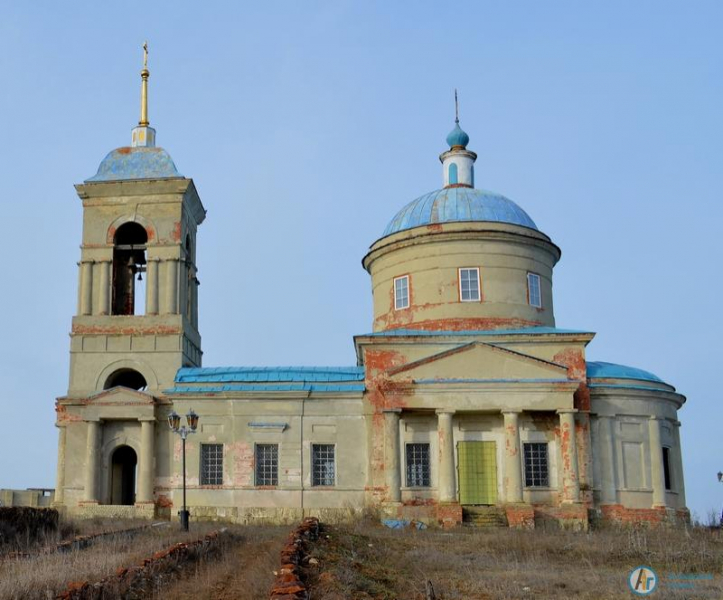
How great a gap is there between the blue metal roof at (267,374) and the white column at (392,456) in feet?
7.63

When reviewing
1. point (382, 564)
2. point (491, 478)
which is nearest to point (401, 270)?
point (491, 478)

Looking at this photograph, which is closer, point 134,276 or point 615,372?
point 615,372

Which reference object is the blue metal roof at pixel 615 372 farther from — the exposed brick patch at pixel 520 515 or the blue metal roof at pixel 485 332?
the exposed brick patch at pixel 520 515

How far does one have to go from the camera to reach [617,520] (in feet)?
94.9

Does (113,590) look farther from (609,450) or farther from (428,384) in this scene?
(609,450)

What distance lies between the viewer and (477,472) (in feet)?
97.4

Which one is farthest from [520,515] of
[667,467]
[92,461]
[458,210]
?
[92,461]

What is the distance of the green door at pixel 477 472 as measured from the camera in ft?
96.8

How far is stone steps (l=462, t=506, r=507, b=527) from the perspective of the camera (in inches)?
1096

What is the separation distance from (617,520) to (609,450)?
2084 millimetres

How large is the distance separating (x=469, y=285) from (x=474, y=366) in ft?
13.0

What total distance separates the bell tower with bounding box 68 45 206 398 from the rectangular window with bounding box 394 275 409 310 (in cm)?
713

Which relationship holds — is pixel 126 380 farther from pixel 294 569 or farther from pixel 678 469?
pixel 294 569

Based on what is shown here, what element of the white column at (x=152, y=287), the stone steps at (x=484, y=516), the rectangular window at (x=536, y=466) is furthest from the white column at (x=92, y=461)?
the rectangular window at (x=536, y=466)
